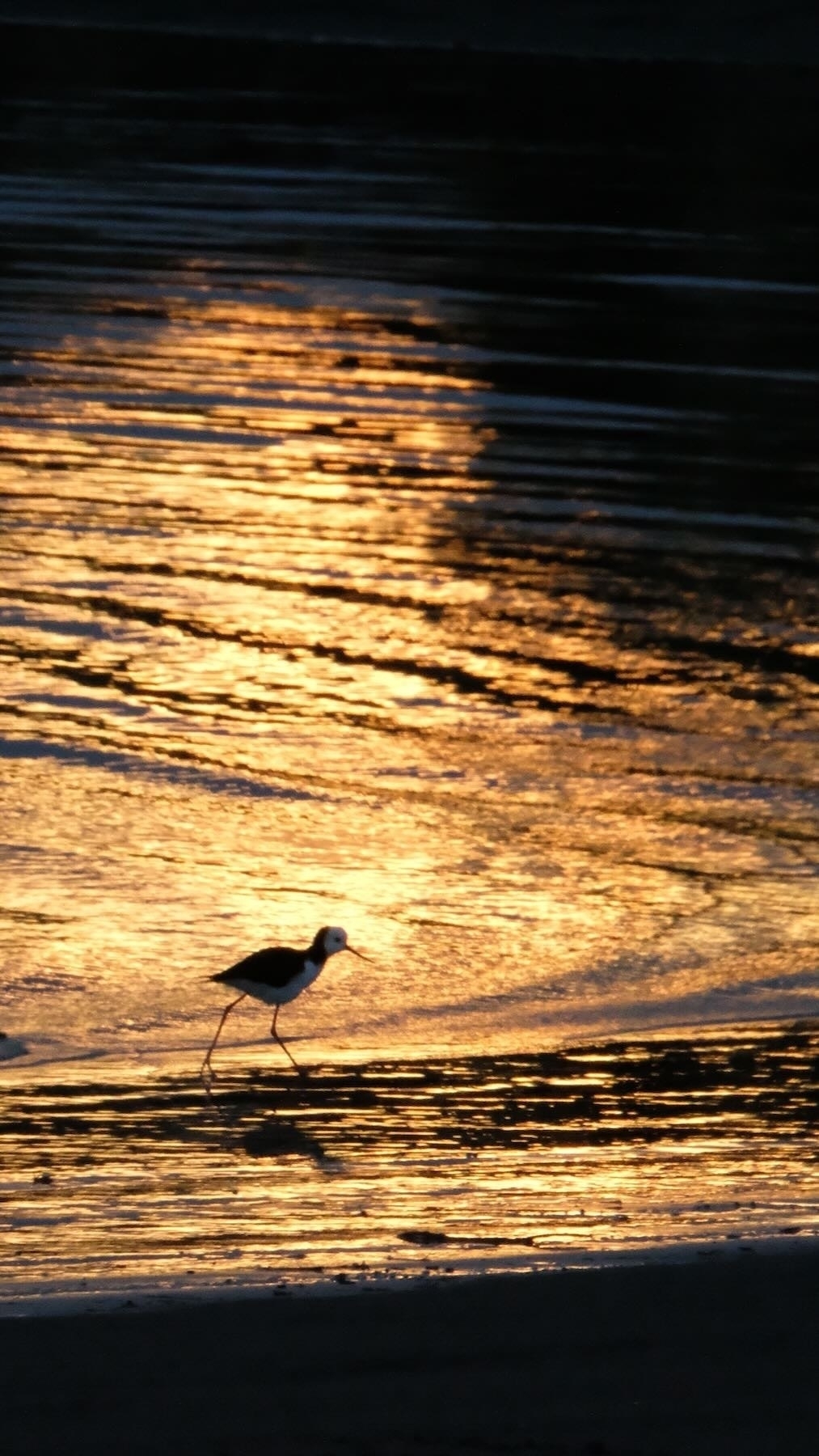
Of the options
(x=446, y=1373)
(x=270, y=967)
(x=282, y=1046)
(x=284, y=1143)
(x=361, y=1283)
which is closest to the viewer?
(x=446, y=1373)

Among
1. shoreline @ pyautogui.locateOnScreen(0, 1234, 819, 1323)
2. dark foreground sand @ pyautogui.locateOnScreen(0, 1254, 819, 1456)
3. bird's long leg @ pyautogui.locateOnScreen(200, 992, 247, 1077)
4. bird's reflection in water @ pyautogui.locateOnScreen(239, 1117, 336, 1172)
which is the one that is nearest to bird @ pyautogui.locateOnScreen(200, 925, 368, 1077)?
bird's long leg @ pyautogui.locateOnScreen(200, 992, 247, 1077)

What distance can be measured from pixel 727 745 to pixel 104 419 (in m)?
6.23

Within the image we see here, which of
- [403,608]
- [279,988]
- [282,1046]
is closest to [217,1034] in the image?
[282,1046]

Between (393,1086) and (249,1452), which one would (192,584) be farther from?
(249,1452)

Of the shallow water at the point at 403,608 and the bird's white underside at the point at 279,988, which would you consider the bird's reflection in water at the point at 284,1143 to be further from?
the bird's white underside at the point at 279,988

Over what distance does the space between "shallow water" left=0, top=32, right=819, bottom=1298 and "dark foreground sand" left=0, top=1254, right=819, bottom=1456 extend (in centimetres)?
102

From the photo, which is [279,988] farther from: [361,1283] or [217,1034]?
[361,1283]

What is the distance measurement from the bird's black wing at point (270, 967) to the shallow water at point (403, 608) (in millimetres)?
331

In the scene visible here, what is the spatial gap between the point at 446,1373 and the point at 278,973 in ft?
8.59

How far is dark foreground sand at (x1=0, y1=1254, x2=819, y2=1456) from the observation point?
5.89 metres

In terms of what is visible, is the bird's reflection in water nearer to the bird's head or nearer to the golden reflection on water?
the golden reflection on water

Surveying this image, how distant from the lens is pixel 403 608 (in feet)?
46.1

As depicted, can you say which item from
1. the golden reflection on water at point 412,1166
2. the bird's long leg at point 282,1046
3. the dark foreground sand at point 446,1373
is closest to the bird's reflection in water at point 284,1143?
the golden reflection on water at point 412,1166

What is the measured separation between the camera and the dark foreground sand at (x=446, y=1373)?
19.3 feet
